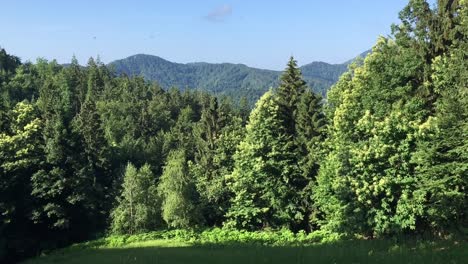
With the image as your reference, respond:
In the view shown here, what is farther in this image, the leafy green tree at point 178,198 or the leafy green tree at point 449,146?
the leafy green tree at point 178,198

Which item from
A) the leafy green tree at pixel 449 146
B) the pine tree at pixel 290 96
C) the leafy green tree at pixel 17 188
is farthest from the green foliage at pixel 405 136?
the leafy green tree at pixel 17 188

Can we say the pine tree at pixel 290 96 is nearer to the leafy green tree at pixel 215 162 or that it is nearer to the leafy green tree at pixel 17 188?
the leafy green tree at pixel 215 162

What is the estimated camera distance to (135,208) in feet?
154

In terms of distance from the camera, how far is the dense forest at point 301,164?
32.6 metres

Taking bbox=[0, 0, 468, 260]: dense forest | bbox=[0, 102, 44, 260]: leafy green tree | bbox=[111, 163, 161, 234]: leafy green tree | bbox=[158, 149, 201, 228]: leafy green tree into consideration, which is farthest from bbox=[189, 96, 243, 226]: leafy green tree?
bbox=[0, 102, 44, 260]: leafy green tree

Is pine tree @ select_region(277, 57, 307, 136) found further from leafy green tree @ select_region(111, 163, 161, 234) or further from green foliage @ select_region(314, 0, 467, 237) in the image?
leafy green tree @ select_region(111, 163, 161, 234)

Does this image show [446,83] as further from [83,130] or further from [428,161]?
[83,130]

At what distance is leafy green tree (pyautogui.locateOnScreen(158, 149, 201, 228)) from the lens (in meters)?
44.1

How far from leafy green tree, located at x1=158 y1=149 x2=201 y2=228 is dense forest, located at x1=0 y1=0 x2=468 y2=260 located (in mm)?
140

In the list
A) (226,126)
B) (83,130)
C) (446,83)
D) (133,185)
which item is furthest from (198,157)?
(446,83)

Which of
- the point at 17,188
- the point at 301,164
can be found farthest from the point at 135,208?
the point at 301,164

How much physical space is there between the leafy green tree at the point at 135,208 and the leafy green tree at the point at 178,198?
2068 mm

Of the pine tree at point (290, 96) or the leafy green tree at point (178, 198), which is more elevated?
the pine tree at point (290, 96)

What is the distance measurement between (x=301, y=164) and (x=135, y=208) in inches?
688
